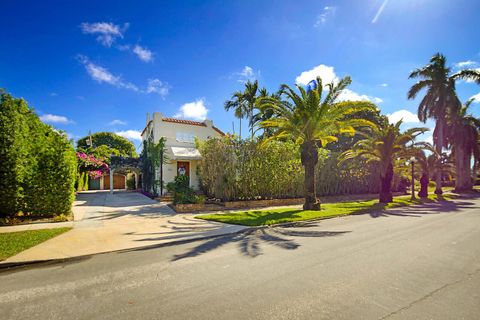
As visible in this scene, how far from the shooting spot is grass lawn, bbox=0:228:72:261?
5.67 metres

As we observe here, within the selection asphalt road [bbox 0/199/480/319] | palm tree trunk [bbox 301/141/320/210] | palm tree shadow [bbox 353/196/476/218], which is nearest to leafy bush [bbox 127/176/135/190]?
palm tree trunk [bbox 301/141/320/210]

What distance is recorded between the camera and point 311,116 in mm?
12281

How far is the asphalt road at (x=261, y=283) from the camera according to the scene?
3.22 m

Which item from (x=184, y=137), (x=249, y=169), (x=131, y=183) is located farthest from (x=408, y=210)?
(x=131, y=183)

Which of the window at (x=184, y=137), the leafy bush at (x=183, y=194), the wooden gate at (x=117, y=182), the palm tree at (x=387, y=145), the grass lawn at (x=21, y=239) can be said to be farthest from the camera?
the wooden gate at (x=117, y=182)

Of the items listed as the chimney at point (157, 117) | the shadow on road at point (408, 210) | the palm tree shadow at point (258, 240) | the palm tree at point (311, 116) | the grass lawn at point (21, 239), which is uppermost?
the chimney at point (157, 117)

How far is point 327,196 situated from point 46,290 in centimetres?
1926

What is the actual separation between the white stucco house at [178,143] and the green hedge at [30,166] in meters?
10.1

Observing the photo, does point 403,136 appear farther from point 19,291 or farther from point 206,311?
point 19,291

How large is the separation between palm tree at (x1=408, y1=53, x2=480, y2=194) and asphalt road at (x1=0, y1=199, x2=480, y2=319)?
86.9 feet

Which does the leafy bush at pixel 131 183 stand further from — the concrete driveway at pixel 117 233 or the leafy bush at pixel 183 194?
the concrete driveway at pixel 117 233

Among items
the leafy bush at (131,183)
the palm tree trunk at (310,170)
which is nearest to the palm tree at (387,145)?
the palm tree trunk at (310,170)

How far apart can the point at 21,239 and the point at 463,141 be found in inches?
1540

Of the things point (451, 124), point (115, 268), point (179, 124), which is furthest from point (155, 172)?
point (451, 124)
